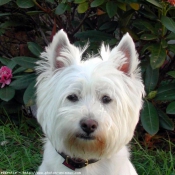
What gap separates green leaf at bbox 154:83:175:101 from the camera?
4.29 metres

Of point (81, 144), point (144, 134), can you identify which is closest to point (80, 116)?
point (81, 144)

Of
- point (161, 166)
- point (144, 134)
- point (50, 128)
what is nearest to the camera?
point (50, 128)

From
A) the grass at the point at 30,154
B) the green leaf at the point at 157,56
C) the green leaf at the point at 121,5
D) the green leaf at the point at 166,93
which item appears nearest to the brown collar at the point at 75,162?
the grass at the point at 30,154

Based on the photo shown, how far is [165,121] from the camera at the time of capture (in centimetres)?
446

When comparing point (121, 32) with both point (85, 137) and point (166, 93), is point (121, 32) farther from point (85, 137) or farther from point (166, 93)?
point (85, 137)

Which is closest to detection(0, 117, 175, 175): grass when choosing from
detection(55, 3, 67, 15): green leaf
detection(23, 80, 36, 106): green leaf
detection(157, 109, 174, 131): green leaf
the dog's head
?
detection(157, 109, 174, 131): green leaf

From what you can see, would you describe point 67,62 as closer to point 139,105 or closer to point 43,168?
point 139,105

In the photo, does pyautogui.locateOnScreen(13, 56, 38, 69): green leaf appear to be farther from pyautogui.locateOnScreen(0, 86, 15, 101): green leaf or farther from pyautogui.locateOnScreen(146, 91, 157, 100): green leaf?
pyautogui.locateOnScreen(146, 91, 157, 100): green leaf

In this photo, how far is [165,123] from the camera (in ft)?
14.6

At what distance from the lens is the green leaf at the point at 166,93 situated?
429cm

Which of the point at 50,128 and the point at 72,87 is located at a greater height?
the point at 72,87

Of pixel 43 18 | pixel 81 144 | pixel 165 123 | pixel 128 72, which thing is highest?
pixel 128 72

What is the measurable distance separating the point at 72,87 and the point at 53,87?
17cm

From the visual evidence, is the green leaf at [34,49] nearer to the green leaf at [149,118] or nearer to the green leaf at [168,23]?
the green leaf at [149,118]
